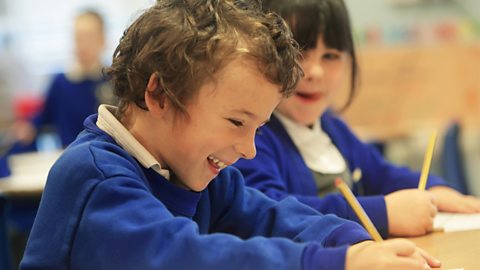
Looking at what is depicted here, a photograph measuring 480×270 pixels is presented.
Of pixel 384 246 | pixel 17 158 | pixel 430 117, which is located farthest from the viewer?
pixel 430 117

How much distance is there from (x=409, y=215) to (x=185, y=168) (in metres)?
0.34

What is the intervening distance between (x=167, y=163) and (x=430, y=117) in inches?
114

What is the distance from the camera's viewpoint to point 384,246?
62 centimetres

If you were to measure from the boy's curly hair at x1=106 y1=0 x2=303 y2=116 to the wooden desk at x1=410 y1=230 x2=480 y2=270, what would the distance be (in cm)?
26

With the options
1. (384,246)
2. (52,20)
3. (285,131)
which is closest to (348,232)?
(384,246)

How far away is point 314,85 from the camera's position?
121 cm

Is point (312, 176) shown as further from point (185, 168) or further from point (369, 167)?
point (185, 168)

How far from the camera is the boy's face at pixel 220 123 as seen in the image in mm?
729

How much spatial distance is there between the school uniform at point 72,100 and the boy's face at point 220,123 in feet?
7.78

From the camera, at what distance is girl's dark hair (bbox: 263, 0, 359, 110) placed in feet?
3.83

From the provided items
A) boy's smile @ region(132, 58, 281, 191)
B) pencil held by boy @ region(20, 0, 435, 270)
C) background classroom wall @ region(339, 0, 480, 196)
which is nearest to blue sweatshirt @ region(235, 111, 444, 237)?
pencil held by boy @ region(20, 0, 435, 270)

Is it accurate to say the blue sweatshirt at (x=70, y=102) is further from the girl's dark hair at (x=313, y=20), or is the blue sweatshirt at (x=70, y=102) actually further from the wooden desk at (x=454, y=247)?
the wooden desk at (x=454, y=247)

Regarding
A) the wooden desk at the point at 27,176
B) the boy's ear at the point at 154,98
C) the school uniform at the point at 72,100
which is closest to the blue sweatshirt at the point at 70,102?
the school uniform at the point at 72,100

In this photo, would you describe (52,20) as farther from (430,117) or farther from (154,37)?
(154,37)
